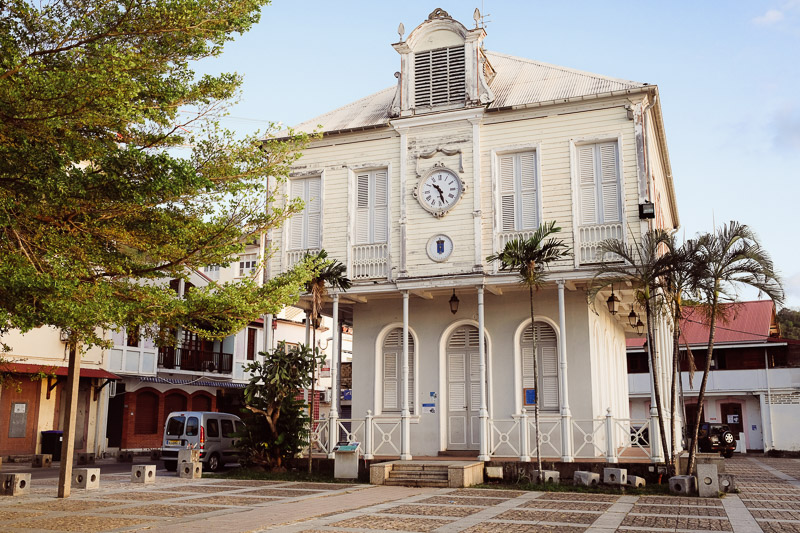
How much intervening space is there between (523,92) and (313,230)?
6919 millimetres

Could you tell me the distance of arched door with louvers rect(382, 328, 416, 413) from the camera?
19.9 metres

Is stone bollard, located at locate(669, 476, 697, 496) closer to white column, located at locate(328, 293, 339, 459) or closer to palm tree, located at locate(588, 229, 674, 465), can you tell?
palm tree, located at locate(588, 229, 674, 465)

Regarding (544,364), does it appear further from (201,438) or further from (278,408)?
(201,438)

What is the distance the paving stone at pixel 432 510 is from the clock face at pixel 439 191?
8720 mm

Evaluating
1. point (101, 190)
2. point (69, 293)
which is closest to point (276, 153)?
point (101, 190)

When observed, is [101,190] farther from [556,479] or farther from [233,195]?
[556,479]

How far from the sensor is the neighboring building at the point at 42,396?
2530cm

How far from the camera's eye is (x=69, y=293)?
934 cm

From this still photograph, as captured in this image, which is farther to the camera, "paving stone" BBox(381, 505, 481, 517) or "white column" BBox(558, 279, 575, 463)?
"white column" BBox(558, 279, 575, 463)

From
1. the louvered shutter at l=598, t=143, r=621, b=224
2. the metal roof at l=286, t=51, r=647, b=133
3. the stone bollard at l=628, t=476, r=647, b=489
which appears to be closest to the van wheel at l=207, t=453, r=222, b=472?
the metal roof at l=286, t=51, r=647, b=133

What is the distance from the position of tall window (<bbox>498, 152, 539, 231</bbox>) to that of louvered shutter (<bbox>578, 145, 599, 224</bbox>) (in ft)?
3.75

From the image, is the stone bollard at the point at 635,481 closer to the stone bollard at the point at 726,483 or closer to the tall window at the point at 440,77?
the stone bollard at the point at 726,483

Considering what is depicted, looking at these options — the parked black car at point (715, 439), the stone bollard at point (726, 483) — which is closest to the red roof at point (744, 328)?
the parked black car at point (715, 439)

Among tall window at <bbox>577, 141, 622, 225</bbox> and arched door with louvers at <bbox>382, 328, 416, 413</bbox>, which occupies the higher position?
tall window at <bbox>577, 141, 622, 225</bbox>
